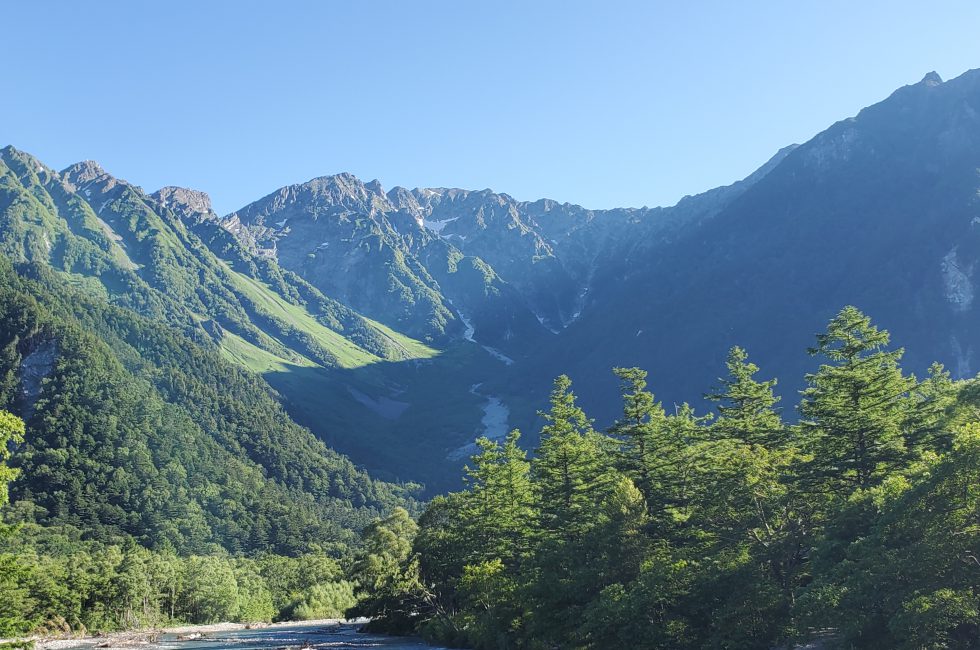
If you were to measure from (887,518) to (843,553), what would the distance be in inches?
209

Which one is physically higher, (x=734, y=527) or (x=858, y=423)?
(x=858, y=423)

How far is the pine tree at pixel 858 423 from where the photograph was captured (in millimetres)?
44438

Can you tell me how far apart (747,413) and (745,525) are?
17.8 meters

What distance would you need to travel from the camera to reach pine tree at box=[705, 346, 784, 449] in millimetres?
60094

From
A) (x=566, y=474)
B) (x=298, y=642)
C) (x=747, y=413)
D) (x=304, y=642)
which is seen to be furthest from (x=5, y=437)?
(x=298, y=642)

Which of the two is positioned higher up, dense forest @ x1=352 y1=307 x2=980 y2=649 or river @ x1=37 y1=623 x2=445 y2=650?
dense forest @ x1=352 y1=307 x2=980 y2=649

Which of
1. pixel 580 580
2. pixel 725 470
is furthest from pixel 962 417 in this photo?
pixel 580 580

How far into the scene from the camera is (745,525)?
4675 centimetres

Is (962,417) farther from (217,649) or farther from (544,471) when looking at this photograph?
(217,649)

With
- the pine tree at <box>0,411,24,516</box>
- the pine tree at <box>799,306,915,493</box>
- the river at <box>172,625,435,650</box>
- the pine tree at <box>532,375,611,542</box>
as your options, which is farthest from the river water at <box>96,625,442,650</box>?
the pine tree at <box>0,411,24,516</box>

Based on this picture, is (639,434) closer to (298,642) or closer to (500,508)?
(500,508)

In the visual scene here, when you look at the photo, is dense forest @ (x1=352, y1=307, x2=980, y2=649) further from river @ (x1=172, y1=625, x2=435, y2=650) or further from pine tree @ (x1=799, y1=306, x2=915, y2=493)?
river @ (x1=172, y1=625, x2=435, y2=650)

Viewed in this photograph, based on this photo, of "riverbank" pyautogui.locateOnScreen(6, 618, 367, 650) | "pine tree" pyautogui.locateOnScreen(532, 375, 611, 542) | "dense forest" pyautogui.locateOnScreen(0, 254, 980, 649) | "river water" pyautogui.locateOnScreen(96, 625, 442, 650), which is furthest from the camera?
"riverbank" pyautogui.locateOnScreen(6, 618, 367, 650)

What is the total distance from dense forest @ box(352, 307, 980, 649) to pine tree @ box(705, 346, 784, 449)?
17 centimetres
